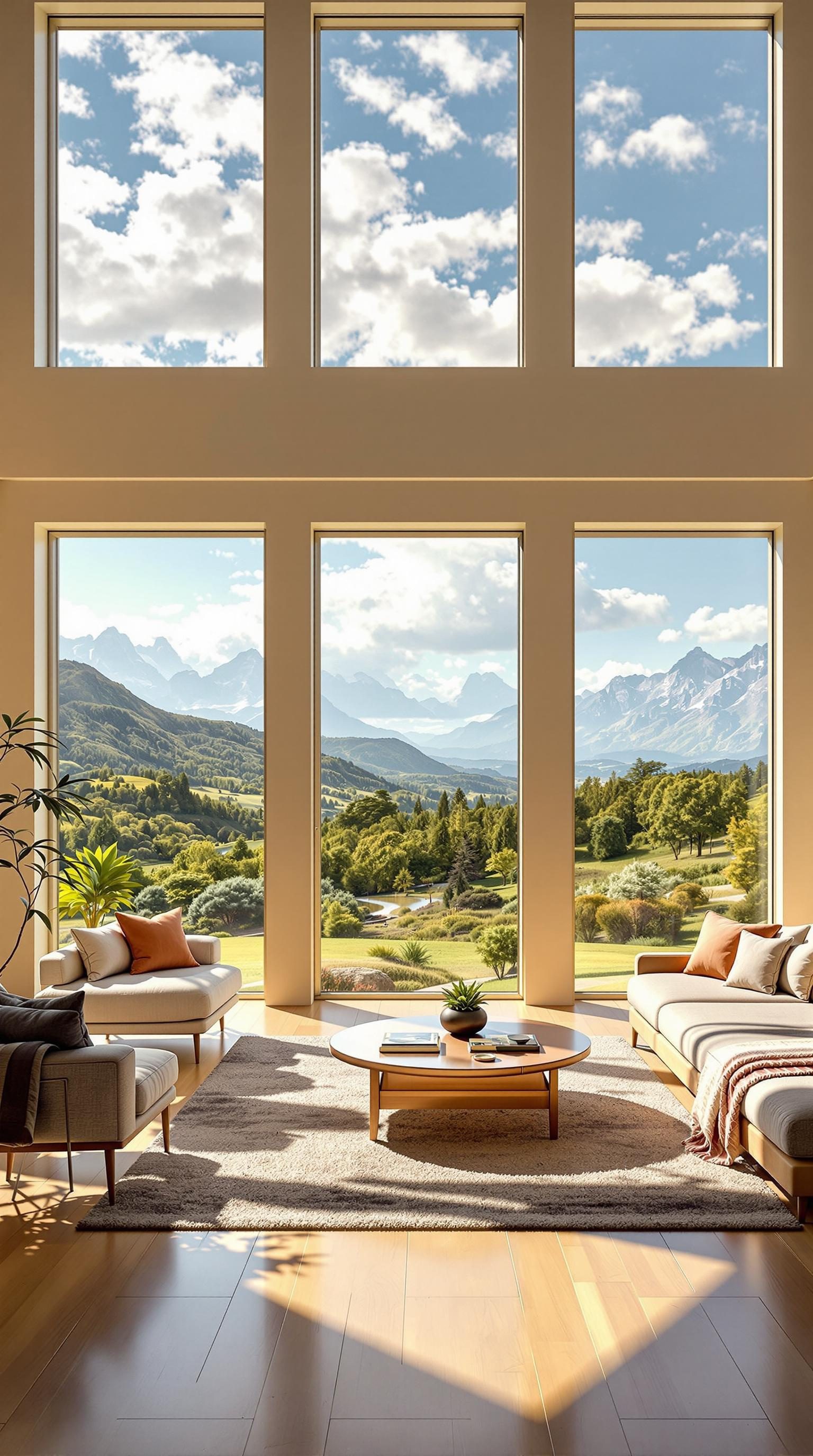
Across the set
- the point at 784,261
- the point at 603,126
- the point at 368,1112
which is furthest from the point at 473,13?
the point at 368,1112

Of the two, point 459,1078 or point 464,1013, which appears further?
point 464,1013

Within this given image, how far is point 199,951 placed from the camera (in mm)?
6547

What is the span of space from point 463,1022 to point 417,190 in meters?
6.13

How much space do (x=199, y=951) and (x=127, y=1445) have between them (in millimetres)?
4126

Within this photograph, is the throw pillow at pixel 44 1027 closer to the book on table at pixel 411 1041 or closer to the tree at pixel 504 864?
the book on table at pixel 411 1041

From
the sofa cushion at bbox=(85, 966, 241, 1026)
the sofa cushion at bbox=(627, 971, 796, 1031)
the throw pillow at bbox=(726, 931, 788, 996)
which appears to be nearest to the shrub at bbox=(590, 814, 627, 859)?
the sofa cushion at bbox=(627, 971, 796, 1031)

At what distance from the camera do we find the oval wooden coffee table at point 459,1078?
445 cm

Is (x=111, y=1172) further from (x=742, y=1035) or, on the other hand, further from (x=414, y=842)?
(x=414, y=842)

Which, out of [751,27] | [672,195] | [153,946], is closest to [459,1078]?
[153,946]

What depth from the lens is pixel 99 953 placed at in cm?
604

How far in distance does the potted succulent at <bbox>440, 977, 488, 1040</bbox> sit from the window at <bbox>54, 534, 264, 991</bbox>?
288cm

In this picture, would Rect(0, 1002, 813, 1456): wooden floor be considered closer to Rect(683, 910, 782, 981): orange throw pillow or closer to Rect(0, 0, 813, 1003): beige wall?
Rect(683, 910, 782, 981): orange throw pillow

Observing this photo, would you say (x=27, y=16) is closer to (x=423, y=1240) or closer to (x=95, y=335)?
(x=95, y=335)

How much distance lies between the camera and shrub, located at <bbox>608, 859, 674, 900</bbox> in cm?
756
